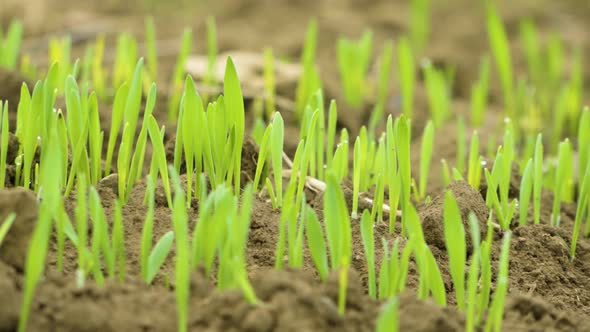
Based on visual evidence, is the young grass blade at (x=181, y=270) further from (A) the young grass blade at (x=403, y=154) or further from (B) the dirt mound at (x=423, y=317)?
(A) the young grass blade at (x=403, y=154)

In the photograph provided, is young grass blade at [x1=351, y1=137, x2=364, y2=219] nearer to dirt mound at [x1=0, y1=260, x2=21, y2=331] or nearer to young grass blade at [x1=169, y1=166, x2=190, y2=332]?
young grass blade at [x1=169, y1=166, x2=190, y2=332]

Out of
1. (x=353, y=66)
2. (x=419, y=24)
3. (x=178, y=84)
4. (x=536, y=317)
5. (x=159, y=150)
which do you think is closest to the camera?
(x=536, y=317)

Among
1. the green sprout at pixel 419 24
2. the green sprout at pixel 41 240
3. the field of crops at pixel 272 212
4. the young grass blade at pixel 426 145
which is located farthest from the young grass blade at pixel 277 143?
the green sprout at pixel 419 24

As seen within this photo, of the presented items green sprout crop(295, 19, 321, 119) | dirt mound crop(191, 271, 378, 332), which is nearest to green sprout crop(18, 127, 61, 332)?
dirt mound crop(191, 271, 378, 332)

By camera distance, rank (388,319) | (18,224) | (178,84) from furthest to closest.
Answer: (178,84) < (18,224) < (388,319)

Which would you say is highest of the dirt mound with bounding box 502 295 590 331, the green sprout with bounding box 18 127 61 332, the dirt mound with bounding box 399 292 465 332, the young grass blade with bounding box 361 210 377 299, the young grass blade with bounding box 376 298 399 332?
the green sprout with bounding box 18 127 61 332

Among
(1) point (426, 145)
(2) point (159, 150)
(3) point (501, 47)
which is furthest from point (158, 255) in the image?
(3) point (501, 47)

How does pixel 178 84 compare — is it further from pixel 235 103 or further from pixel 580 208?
pixel 580 208

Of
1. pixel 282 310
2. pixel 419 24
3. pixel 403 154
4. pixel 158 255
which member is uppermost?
pixel 419 24
